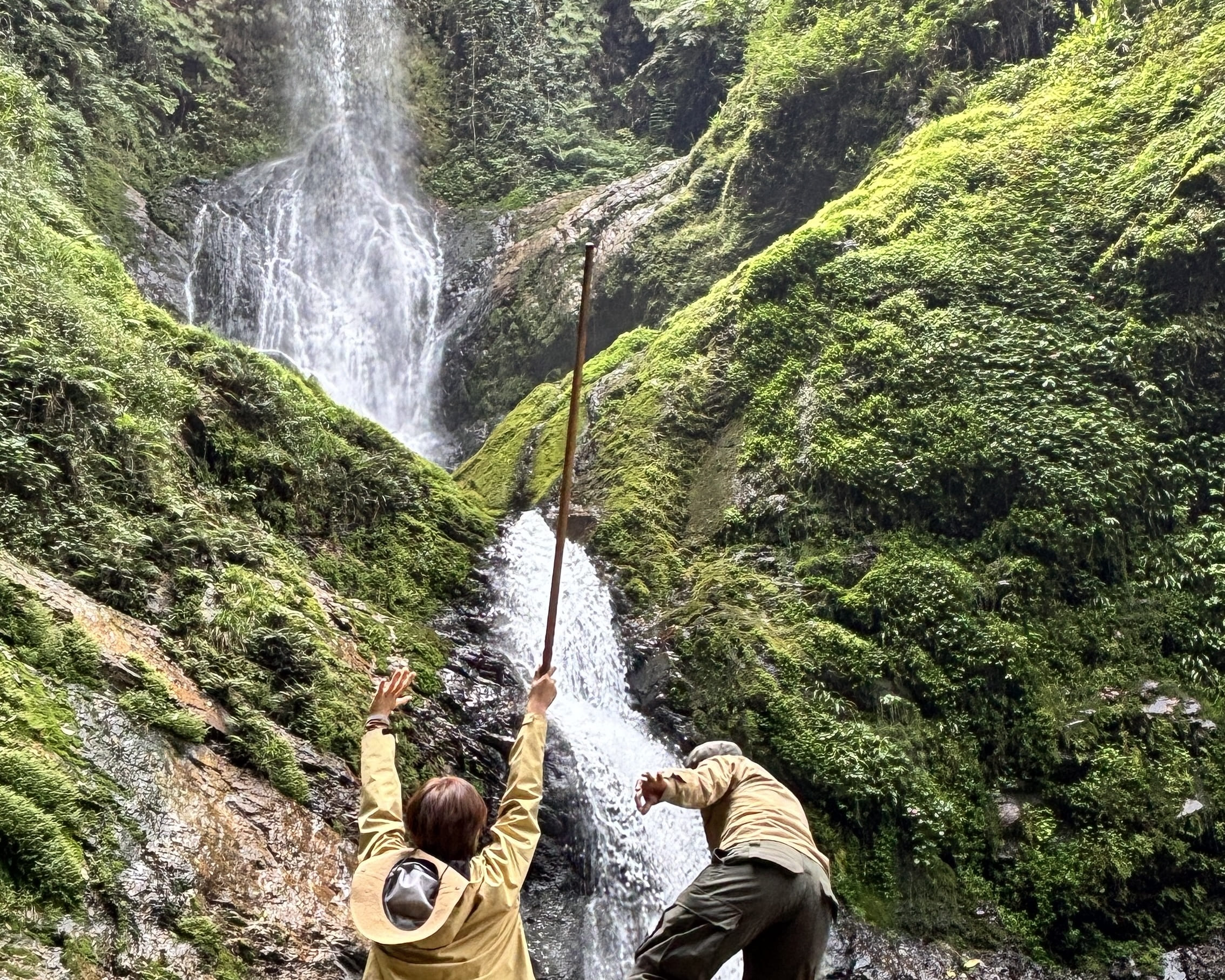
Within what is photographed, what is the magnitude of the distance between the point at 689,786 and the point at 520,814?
102cm

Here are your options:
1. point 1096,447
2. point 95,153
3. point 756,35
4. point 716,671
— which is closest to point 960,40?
point 756,35

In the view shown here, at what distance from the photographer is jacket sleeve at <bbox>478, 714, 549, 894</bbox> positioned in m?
2.56

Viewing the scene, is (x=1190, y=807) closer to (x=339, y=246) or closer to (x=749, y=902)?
(x=749, y=902)

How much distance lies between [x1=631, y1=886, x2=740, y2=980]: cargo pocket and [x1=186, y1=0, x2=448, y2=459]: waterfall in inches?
593

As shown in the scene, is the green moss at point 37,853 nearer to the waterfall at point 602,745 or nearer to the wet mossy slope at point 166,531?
the wet mossy slope at point 166,531

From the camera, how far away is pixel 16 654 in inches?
199

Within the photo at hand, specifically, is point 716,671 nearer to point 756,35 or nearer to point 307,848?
point 307,848

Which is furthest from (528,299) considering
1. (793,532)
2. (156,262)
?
(793,532)

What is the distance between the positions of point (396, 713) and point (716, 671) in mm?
3513

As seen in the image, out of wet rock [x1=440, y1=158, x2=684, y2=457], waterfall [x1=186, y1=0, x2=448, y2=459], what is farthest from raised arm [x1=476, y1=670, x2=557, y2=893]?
waterfall [x1=186, y1=0, x2=448, y2=459]

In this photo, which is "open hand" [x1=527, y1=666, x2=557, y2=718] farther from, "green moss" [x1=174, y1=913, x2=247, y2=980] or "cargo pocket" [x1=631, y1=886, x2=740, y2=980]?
"green moss" [x1=174, y1=913, x2=247, y2=980]

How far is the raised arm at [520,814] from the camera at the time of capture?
256cm

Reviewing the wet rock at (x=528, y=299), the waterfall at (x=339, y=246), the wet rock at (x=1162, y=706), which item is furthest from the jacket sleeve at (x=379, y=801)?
the waterfall at (x=339, y=246)

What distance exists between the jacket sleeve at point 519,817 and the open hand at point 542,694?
0.13 ft
